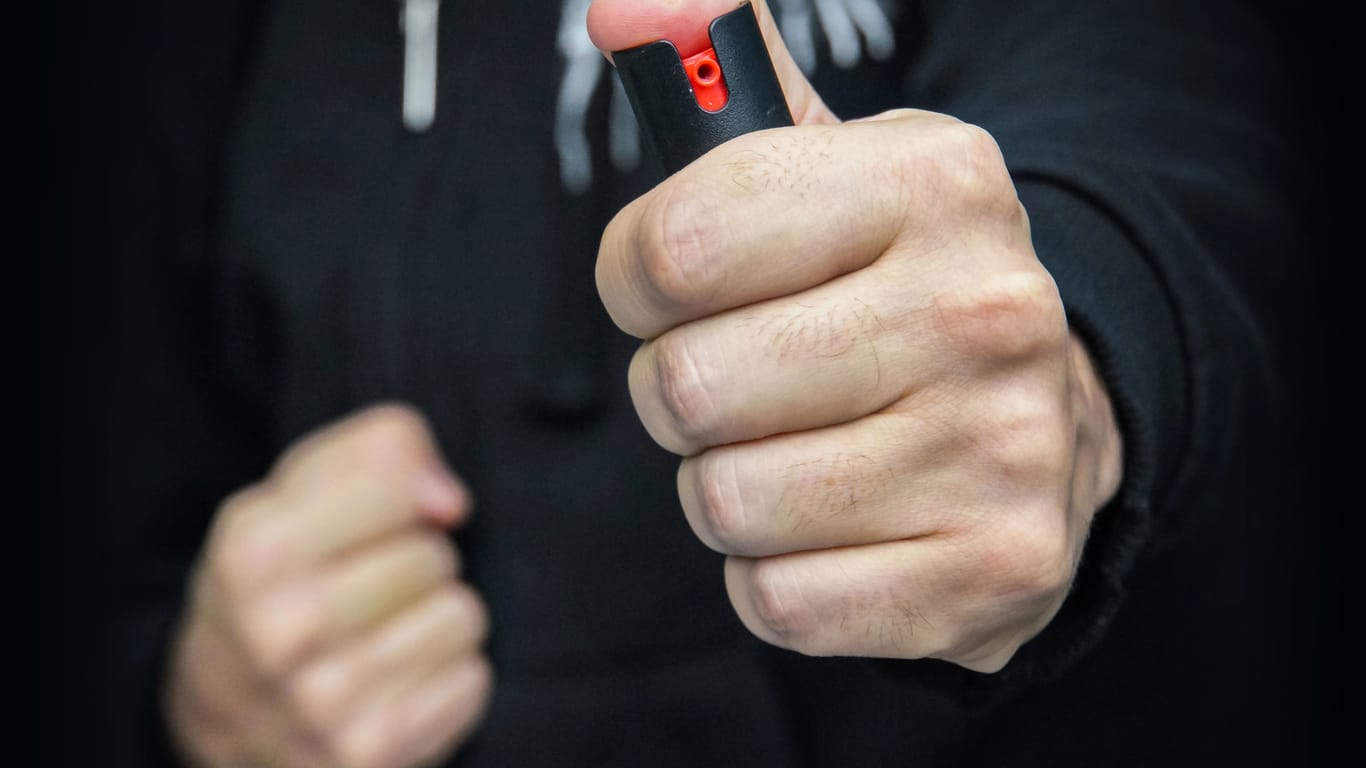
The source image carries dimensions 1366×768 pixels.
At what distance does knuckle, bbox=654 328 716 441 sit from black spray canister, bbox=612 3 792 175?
0.12 ft

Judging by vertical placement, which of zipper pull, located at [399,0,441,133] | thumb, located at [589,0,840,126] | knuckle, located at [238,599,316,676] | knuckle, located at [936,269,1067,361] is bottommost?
knuckle, located at [238,599,316,676]

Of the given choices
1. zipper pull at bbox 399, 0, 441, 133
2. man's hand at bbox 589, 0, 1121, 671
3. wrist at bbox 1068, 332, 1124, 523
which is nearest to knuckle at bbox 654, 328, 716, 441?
man's hand at bbox 589, 0, 1121, 671

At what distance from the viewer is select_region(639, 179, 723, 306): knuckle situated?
7.6 inches

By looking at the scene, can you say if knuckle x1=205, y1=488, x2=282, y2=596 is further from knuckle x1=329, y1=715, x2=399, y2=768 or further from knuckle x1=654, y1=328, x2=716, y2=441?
knuckle x1=654, y1=328, x2=716, y2=441

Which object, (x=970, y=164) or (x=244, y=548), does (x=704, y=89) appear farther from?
(x=244, y=548)

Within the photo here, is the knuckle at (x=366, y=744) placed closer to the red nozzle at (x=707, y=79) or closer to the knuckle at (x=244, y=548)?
the knuckle at (x=244, y=548)

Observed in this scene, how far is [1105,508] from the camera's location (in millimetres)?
287

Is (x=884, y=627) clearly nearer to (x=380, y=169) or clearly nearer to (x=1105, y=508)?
(x=1105, y=508)

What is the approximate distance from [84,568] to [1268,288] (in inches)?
18.5

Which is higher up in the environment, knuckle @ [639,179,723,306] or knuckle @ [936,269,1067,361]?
knuckle @ [639,179,723,306]

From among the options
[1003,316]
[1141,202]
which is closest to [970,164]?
[1003,316]

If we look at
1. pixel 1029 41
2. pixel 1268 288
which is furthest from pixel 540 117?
pixel 1268 288

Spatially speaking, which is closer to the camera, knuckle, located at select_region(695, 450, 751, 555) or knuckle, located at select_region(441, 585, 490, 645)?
knuckle, located at select_region(695, 450, 751, 555)

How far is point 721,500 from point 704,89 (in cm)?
8
